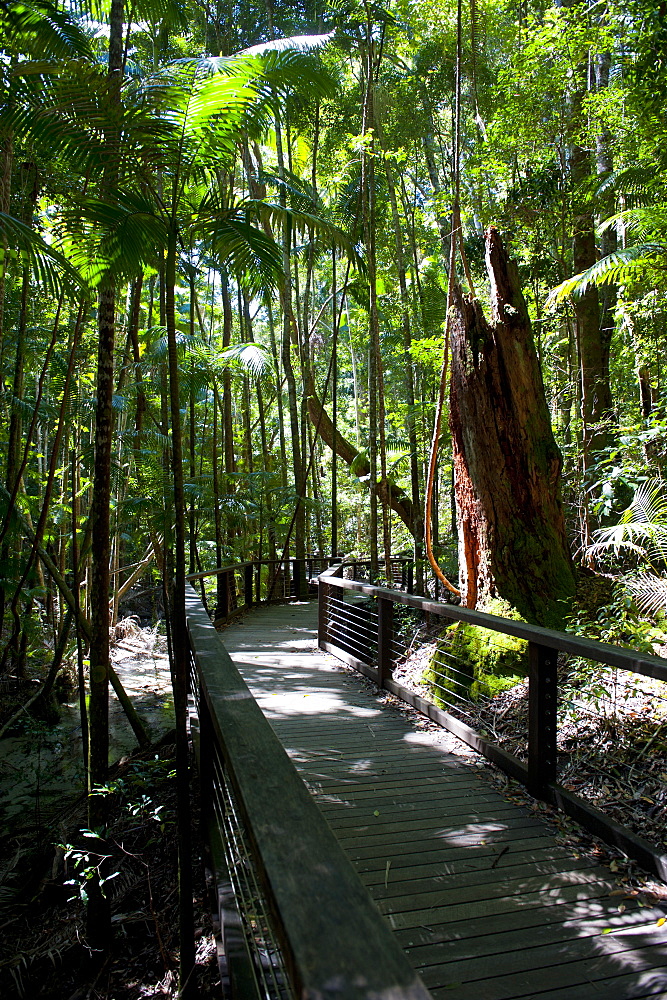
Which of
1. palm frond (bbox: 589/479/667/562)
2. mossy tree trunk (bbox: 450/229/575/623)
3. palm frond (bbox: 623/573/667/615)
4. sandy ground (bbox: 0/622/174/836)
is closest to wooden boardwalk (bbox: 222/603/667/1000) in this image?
mossy tree trunk (bbox: 450/229/575/623)

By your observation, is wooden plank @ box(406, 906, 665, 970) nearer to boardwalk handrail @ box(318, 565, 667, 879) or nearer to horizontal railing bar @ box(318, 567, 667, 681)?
boardwalk handrail @ box(318, 565, 667, 879)

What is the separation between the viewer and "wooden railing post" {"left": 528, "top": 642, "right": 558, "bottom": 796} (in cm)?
306

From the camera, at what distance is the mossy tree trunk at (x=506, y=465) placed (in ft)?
17.5

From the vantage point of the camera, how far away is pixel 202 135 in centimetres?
322

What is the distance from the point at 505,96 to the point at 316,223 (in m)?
4.53

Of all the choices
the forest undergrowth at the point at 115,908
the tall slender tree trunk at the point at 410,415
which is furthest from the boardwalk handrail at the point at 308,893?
the tall slender tree trunk at the point at 410,415

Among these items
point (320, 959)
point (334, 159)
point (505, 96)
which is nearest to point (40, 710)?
point (320, 959)

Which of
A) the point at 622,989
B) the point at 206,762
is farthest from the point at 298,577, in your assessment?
the point at 622,989

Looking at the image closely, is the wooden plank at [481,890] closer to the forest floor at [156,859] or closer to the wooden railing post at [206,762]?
the forest floor at [156,859]

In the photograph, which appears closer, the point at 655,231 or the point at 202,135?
the point at 202,135

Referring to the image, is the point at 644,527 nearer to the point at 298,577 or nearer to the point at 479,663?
the point at 479,663

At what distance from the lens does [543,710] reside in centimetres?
306

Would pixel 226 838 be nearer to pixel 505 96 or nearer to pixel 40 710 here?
pixel 40 710

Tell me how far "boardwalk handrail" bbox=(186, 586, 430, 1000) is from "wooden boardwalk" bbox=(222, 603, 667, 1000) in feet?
2.74
